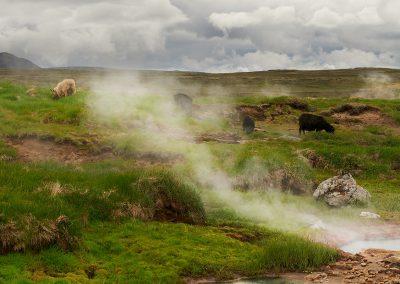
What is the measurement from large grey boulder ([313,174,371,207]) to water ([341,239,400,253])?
200 inches

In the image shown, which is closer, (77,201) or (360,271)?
(360,271)

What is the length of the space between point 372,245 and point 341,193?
6229 mm

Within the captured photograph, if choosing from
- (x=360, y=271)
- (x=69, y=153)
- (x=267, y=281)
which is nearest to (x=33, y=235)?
(x=267, y=281)

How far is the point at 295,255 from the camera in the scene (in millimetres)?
19562

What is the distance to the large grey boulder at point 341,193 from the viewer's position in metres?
28.7

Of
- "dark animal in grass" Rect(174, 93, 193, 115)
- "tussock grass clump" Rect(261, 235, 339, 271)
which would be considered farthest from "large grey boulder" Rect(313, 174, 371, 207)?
"dark animal in grass" Rect(174, 93, 193, 115)

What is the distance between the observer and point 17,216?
18.4m

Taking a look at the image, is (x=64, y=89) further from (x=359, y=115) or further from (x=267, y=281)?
(x=267, y=281)

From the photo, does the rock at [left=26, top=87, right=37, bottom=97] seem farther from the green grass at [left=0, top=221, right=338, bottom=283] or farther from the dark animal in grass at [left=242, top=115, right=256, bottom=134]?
the green grass at [left=0, top=221, right=338, bottom=283]

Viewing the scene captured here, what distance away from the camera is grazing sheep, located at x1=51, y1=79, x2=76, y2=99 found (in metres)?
46.6

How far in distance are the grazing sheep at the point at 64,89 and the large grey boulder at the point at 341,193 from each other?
1028 inches

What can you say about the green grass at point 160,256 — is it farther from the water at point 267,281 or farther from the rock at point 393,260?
the rock at point 393,260

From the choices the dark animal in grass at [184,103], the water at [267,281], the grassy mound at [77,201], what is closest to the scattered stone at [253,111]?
the dark animal in grass at [184,103]

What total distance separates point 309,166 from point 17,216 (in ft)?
70.9
